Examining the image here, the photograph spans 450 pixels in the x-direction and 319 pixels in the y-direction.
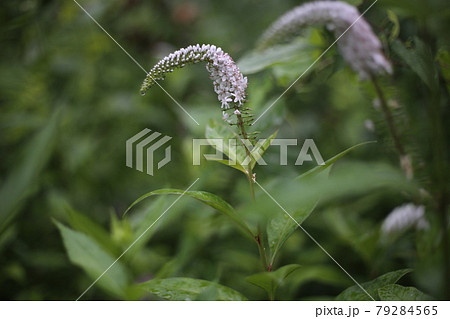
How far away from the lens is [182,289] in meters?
0.55

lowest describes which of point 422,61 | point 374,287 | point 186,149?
point 374,287

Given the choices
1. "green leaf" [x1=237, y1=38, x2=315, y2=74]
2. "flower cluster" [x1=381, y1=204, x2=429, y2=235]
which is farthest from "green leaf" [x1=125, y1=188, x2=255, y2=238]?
"flower cluster" [x1=381, y1=204, x2=429, y2=235]

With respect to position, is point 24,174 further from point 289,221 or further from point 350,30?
point 350,30

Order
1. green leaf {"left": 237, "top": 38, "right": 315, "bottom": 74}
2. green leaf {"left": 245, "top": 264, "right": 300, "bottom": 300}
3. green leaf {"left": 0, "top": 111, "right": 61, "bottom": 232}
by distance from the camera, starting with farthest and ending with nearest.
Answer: green leaf {"left": 237, "top": 38, "right": 315, "bottom": 74}, green leaf {"left": 0, "top": 111, "right": 61, "bottom": 232}, green leaf {"left": 245, "top": 264, "right": 300, "bottom": 300}

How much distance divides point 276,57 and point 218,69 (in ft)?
0.80

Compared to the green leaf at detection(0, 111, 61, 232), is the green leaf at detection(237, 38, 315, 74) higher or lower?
higher

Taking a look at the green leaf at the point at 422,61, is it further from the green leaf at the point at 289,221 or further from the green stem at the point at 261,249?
the green stem at the point at 261,249

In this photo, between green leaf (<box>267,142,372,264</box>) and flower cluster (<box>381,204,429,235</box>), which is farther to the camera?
flower cluster (<box>381,204,429,235</box>)

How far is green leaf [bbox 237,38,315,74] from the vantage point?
70 centimetres

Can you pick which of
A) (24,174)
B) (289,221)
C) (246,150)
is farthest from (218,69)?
(24,174)

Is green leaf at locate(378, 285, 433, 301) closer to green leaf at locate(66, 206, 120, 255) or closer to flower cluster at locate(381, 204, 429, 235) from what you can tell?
flower cluster at locate(381, 204, 429, 235)

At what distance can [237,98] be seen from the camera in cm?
51

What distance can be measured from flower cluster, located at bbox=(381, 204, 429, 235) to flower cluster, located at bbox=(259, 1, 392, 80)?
285 mm

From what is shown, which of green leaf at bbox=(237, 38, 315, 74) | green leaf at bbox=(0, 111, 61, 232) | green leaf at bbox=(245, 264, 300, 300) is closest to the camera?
green leaf at bbox=(245, 264, 300, 300)
